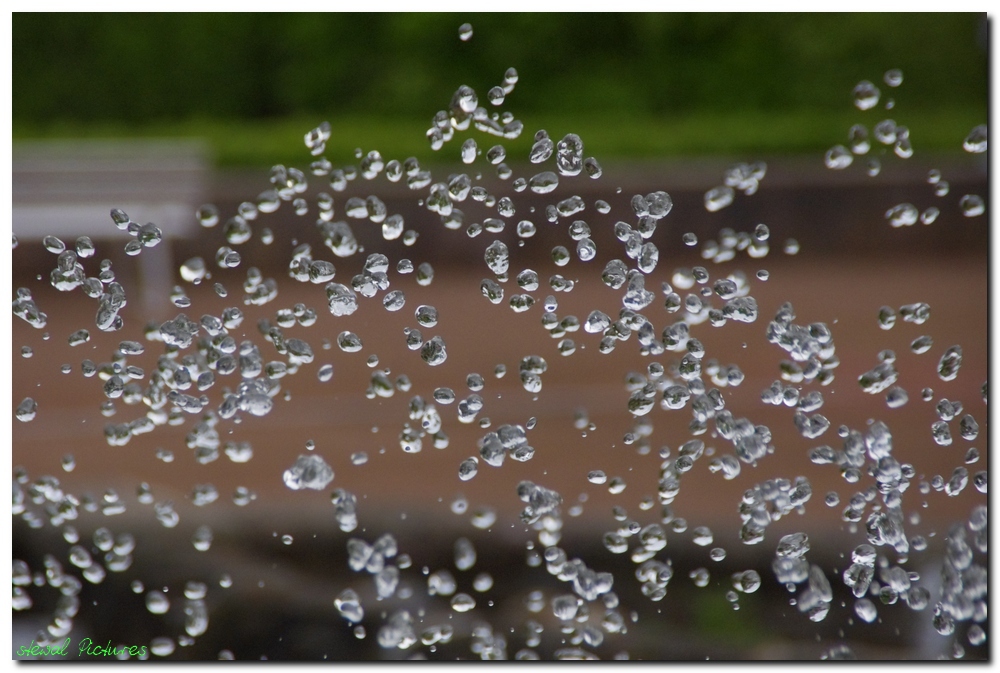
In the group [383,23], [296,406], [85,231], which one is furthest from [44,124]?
[296,406]

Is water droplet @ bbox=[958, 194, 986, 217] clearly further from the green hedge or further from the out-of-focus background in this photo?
the green hedge

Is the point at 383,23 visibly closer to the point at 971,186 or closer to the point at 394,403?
the point at 971,186

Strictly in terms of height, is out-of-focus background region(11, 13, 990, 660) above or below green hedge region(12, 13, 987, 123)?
below

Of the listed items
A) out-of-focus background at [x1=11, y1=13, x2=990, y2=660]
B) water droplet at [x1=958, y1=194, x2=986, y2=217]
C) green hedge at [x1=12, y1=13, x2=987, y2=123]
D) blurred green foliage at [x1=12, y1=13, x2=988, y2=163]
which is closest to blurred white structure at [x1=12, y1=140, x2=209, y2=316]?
out-of-focus background at [x1=11, y1=13, x2=990, y2=660]

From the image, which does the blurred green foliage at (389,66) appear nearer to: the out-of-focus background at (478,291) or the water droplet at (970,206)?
the out-of-focus background at (478,291)

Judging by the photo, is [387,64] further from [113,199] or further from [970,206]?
[970,206]

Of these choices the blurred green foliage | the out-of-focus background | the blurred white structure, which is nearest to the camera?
the out-of-focus background
